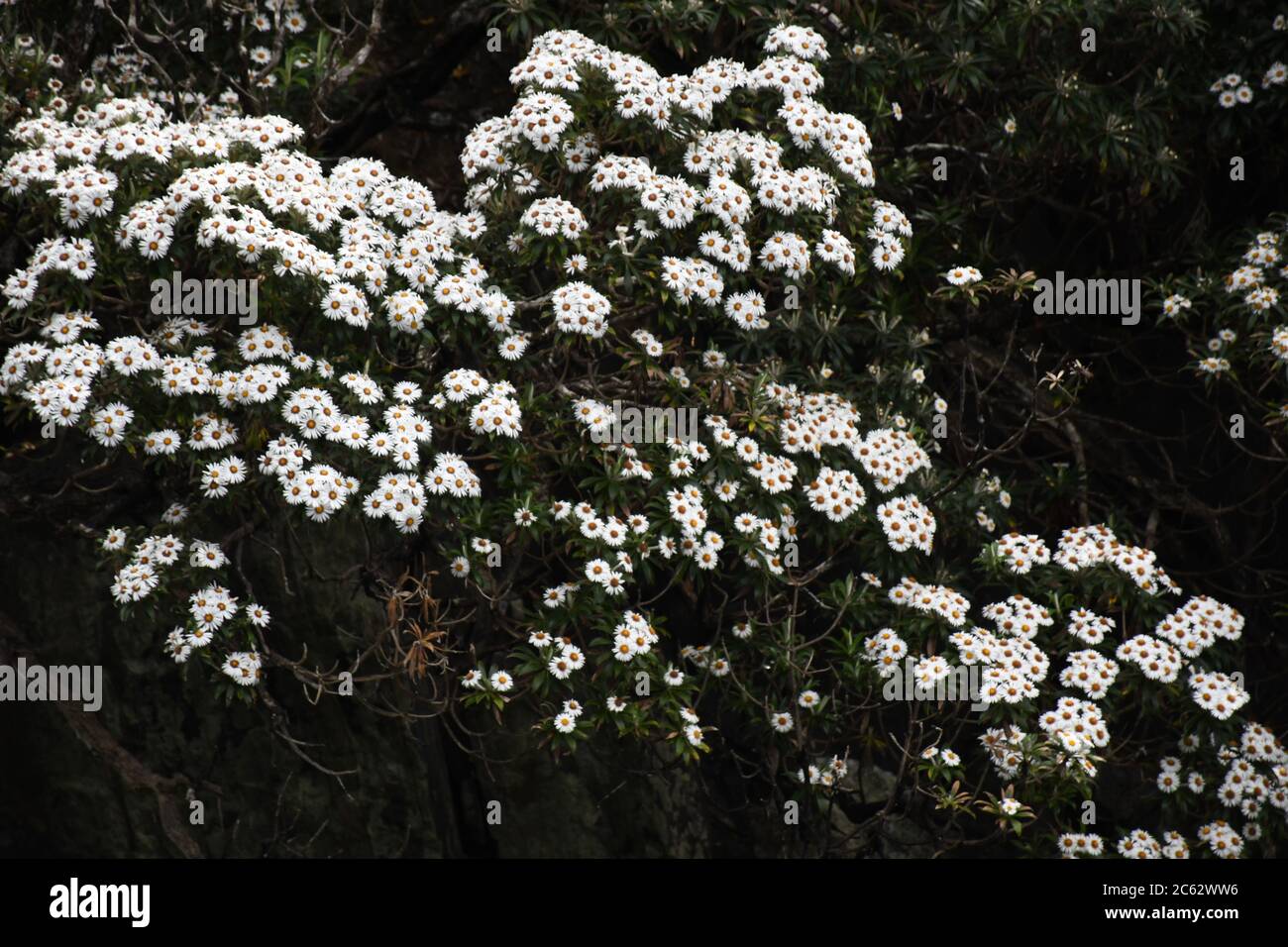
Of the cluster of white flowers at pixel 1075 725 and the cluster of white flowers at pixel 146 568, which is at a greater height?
the cluster of white flowers at pixel 146 568

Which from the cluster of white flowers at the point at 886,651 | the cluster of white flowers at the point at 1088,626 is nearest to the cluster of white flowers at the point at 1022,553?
the cluster of white flowers at the point at 1088,626

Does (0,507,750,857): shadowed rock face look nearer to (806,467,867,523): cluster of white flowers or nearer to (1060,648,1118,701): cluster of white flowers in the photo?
(806,467,867,523): cluster of white flowers

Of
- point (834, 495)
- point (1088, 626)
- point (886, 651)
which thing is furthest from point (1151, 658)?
point (834, 495)

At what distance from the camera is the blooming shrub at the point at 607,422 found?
436 centimetres

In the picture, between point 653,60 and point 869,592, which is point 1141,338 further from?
point 653,60

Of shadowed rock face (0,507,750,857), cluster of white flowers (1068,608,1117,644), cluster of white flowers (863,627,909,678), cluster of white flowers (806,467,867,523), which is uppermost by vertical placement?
cluster of white flowers (806,467,867,523)

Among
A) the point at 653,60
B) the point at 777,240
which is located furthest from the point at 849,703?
the point at 653,60

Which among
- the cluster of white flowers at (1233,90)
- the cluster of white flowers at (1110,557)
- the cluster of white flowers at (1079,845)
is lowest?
the cluster of white flowers at (1079,845)

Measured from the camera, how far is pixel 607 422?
4.73 m

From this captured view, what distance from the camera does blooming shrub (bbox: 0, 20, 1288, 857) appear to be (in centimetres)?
436

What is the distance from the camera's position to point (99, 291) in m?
4.50

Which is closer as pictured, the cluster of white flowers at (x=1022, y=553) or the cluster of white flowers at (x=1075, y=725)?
the cluster of white flowers at (x=1075, y=725)

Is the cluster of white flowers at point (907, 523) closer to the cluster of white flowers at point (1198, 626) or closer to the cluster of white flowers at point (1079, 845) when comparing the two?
the cluster of white flowers at point (1198, 626)

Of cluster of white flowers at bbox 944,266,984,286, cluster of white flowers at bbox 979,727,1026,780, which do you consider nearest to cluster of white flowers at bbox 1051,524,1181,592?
cluster of white flowers at bbox 979,727,1026,780
